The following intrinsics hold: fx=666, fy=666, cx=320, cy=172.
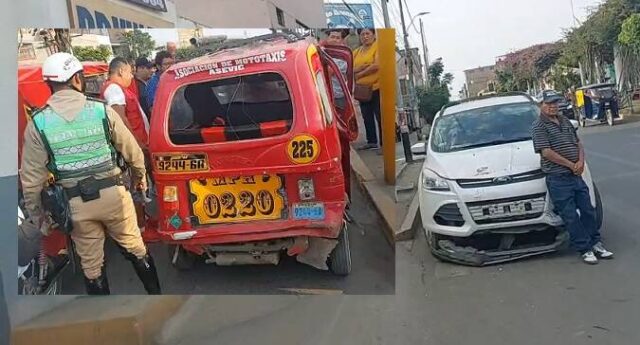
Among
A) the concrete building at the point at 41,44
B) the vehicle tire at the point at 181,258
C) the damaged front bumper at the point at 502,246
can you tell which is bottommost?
the damaged front bumper at the point at 502,246

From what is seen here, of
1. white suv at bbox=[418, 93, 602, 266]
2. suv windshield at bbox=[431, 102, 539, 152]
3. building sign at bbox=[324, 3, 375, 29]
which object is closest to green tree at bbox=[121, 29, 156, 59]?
building sign at bbox=[324, 3, 375, 29]

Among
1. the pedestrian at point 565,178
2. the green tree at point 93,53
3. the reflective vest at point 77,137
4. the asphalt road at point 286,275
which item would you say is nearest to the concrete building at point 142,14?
the green tree at point 93,53

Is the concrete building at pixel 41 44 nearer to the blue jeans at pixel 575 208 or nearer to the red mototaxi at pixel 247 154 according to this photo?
the red mototaxi at pixel 247 154

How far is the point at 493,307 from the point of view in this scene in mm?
3471

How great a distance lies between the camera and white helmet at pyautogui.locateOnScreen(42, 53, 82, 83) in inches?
90.2

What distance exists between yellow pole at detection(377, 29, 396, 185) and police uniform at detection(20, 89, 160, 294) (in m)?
0.89

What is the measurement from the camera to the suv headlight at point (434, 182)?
3.64m

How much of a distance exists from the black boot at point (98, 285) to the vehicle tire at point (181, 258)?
0.88 feet

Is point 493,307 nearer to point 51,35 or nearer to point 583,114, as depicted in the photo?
point 583,114

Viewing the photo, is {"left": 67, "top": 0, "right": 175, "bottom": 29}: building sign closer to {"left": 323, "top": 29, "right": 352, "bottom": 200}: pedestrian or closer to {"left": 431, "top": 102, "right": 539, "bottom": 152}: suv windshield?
{"left": 323, "top": 29, "right": 352, "bottom": 200}: pedestrian

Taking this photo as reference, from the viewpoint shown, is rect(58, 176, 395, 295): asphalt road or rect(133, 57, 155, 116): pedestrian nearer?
rect(133, 57, 155, 116): pedestrian

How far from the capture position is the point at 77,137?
2293 millimetres

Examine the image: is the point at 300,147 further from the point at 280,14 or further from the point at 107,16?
the point at 280,14

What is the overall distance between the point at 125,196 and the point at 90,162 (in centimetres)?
17
